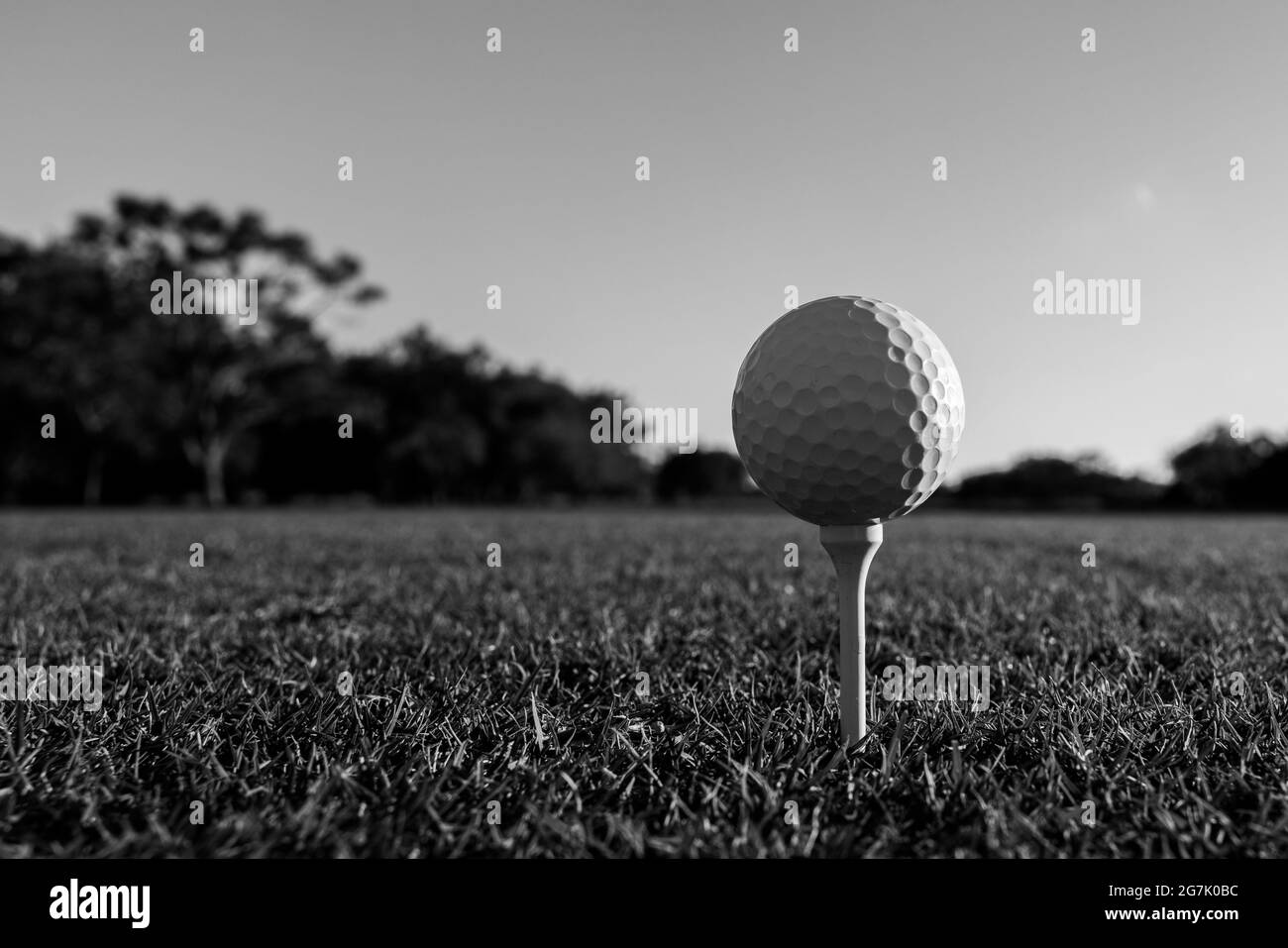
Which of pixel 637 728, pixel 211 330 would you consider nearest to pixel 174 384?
pixel 211 330

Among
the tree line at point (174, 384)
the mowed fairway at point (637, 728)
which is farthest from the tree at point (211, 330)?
the mowed fairway at point (637, 728)

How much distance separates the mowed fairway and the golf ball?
709 mm

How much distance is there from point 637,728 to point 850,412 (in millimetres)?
1162

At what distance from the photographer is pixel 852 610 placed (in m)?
2.02

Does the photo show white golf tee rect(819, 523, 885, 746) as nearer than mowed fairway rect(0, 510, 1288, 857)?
No

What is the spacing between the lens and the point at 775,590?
4719 millimetres

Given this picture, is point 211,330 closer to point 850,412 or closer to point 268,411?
point 268,411

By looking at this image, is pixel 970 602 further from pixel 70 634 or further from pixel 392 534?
pixel 392 534

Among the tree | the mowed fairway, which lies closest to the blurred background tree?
the tree

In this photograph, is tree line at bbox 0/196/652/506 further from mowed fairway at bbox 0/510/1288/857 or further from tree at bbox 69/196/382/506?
mowed fairway at bbox 0/510/1288/857

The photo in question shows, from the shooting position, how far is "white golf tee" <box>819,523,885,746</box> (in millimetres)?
2023

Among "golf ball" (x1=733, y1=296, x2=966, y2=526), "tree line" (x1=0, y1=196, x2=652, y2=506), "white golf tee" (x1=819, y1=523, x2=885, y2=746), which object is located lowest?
"white golf tee" (x1=819, y1=523, x2=885, y2=746)

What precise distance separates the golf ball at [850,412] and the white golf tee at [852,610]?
83 mm

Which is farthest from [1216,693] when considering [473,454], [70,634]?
[473,454]
